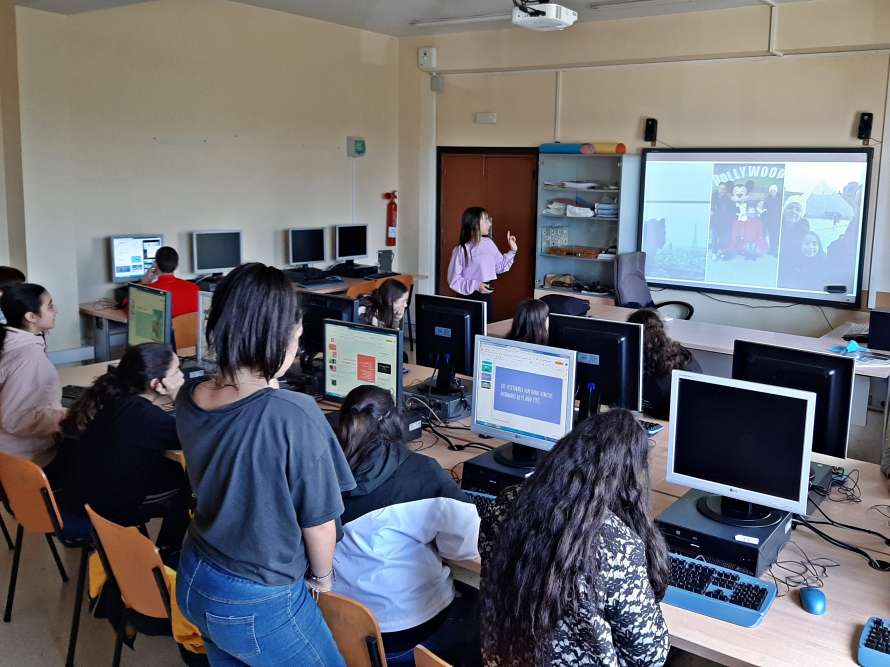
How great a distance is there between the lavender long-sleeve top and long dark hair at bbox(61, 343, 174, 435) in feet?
11.4

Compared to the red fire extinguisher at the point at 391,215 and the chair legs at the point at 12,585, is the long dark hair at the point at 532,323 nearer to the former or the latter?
the chair legs at the point at 12,585

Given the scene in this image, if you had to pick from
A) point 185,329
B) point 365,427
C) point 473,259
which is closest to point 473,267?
point 473,259

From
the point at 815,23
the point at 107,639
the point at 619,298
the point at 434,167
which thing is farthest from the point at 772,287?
the point at 107,639

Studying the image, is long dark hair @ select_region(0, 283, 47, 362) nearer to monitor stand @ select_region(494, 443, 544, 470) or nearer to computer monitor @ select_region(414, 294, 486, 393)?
computer monitor @ select_region(414, 294, 486, 393)

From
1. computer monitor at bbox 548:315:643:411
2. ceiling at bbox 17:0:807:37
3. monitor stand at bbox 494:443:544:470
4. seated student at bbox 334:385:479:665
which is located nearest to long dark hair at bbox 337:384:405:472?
seated student at bbox 334:385:479:665

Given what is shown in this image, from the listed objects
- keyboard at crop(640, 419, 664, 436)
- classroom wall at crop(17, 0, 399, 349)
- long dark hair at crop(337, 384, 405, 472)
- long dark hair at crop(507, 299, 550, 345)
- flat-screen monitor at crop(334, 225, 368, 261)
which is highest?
classroom wall at crop(17, 0, 399, 349)

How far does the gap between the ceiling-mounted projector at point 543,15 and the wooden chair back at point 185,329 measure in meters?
2.82

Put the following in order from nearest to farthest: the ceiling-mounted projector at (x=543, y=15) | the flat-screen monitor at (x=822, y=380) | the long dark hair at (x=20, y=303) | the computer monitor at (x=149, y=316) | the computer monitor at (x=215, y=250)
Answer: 1. the flat-screen monitor at (x=822, y=380)
2. the long dark hair at (x=20, y=303)
3. the computer monitor at (x=149, y=316)
4. the ceiling-mounted projector at (x=543, y=15)
5. the computer monitor at (x=215, y=250)

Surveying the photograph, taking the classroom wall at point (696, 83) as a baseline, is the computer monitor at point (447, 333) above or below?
below

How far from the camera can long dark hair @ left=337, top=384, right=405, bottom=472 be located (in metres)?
2.34

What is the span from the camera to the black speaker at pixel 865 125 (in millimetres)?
6086

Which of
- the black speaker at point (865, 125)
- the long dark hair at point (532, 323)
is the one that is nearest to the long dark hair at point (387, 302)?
the long dark hair at point (532, 323)

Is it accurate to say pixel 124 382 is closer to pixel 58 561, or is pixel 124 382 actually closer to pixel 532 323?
pixel 58 561

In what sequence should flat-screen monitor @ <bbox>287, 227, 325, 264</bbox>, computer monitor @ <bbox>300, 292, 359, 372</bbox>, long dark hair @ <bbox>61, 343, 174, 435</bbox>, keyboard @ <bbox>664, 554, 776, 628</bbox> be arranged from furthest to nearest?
flat-screen monitor @ <bbox>287, 227, 325, 264</bbox>, computer monitor @ <bbox>300, 292, 359, 372</bbox>, long dark hair @ <bbox>61, 343, 174, 435</bbox>, keyboard @ <bbox>664, 554, 776, 628</bbox>
